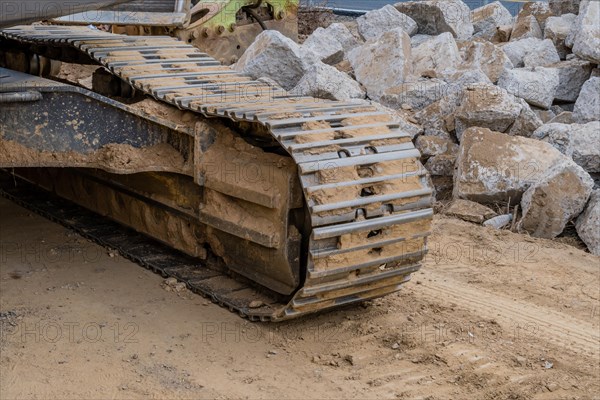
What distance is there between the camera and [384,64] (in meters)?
9.41

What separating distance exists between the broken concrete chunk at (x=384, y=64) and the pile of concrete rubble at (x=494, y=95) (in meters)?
0.01

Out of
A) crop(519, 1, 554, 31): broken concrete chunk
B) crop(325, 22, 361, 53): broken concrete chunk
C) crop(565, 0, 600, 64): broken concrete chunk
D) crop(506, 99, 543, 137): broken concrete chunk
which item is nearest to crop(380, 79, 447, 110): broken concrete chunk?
crop(506, 99, 543, 137): broken concrete chunk

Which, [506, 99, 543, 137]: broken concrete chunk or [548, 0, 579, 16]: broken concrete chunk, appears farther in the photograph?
[548, 0, 579, 16]: broken concrete chunk

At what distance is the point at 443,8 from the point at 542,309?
660cm

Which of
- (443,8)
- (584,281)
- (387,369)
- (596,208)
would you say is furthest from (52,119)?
(443,8)

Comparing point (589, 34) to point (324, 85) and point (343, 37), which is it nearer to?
point (324, 85)

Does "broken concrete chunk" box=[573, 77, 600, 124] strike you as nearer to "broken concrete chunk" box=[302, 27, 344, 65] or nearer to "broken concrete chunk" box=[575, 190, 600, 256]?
"broken concrete chunk" box=[575, 190, 600, 256]

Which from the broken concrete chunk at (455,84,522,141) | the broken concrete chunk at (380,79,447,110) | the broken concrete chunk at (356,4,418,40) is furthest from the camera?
the broken concrete chunk at (356,4,418,40)

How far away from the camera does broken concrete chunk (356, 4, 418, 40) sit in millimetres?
11719

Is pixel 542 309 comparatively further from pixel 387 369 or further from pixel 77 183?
pixel 77 183

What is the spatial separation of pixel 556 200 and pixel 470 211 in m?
0.66

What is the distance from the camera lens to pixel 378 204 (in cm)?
479

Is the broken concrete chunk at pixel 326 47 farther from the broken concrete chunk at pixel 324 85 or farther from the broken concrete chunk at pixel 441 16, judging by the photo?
the broken concrete chunk at pixel 441 16

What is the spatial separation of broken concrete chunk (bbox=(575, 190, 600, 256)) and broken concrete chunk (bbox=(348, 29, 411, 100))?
2.59 metres
